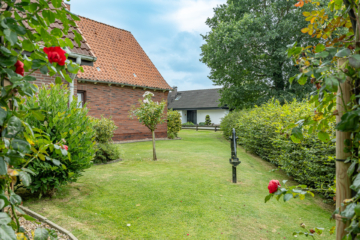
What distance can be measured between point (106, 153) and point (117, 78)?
811 cm

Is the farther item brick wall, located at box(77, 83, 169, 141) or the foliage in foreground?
brick wall, located at box(77, 83, 169, 141)

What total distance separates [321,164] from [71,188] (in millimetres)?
5688

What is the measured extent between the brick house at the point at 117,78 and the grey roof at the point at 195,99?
57.5ft

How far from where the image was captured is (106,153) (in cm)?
864

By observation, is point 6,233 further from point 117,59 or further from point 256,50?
point 256,50

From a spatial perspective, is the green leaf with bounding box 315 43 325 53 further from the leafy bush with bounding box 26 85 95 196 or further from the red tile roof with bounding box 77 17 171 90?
the red tile roof with bounding box 77 17 171 90

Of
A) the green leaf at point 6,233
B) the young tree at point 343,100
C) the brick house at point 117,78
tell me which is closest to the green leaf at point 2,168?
the green leaf at point 6,233

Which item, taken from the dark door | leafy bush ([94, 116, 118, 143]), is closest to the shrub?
the dark door

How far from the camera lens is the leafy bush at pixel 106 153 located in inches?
330

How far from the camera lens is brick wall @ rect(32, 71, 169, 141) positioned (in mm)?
14023

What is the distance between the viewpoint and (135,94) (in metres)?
16.6

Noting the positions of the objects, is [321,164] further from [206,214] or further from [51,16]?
[51,16]

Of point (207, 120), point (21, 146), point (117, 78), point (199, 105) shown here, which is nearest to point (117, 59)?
point (117, 78)

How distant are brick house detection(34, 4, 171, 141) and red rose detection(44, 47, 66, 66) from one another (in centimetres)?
1246
